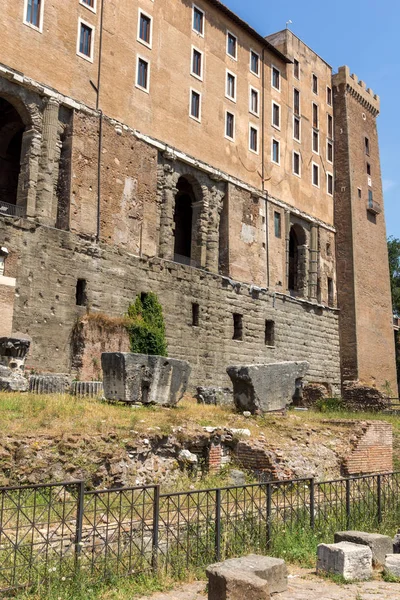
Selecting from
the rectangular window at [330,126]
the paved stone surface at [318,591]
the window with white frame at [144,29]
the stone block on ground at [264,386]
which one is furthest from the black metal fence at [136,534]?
the rectangular window at [330,126]

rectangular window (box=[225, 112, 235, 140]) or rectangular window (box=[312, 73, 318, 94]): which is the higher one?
rectangular window (box=[312, 73, 318, 94])

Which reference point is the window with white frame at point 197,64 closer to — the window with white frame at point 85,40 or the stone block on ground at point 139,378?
the window with white frame at point 85,40

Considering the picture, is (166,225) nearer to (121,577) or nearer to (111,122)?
(111,122)

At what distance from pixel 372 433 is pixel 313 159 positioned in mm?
20288

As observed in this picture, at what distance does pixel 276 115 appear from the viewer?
97.2 ft

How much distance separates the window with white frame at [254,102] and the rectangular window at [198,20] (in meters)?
3.73

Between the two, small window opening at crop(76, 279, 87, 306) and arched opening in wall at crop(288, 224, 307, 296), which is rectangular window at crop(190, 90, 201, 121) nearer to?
arched opening in wall at crop(288, 224, 307, 296)

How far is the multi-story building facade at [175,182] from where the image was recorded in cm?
1888

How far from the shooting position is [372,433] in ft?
46.9

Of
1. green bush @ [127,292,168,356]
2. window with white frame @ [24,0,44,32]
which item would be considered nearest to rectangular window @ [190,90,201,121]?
window with white frame @ [24,0,44,32]

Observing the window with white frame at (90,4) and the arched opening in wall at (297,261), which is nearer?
the window with white frame at (90,4)

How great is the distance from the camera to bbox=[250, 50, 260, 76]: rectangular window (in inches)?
1119

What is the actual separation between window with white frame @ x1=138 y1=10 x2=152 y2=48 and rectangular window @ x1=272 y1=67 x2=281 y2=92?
832 cm

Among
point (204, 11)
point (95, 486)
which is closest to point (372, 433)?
point (95, 486)
